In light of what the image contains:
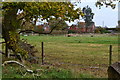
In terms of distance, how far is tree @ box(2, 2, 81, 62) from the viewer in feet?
17.9

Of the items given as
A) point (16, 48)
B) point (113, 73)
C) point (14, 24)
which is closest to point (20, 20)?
point (14, 24)

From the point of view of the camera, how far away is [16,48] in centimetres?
712

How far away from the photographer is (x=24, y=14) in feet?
22.3

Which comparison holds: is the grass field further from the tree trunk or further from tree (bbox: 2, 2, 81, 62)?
tree (bbox: 2, 2, 81, 62)

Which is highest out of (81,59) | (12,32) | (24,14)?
(24,14)

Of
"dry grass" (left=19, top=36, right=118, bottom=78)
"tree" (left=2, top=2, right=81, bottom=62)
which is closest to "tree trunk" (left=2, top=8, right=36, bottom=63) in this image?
"tree" (left=2, top=2, right=81, bottom=62)

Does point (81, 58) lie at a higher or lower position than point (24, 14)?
lower

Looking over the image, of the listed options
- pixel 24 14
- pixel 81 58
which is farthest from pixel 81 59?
pixel 24 14

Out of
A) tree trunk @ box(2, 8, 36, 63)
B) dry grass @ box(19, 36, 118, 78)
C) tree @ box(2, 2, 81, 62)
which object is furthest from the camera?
dry grass @ box(19, 36, 118, 78)

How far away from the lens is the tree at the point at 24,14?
5453 mm

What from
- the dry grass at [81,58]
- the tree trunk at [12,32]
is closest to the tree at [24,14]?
the tree trunk at [12,32]

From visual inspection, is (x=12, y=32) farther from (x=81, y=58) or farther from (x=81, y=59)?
(x=81, y=58)

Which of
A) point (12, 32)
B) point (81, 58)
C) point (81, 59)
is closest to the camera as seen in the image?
point (12, 32)

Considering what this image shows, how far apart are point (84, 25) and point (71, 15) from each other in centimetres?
64
